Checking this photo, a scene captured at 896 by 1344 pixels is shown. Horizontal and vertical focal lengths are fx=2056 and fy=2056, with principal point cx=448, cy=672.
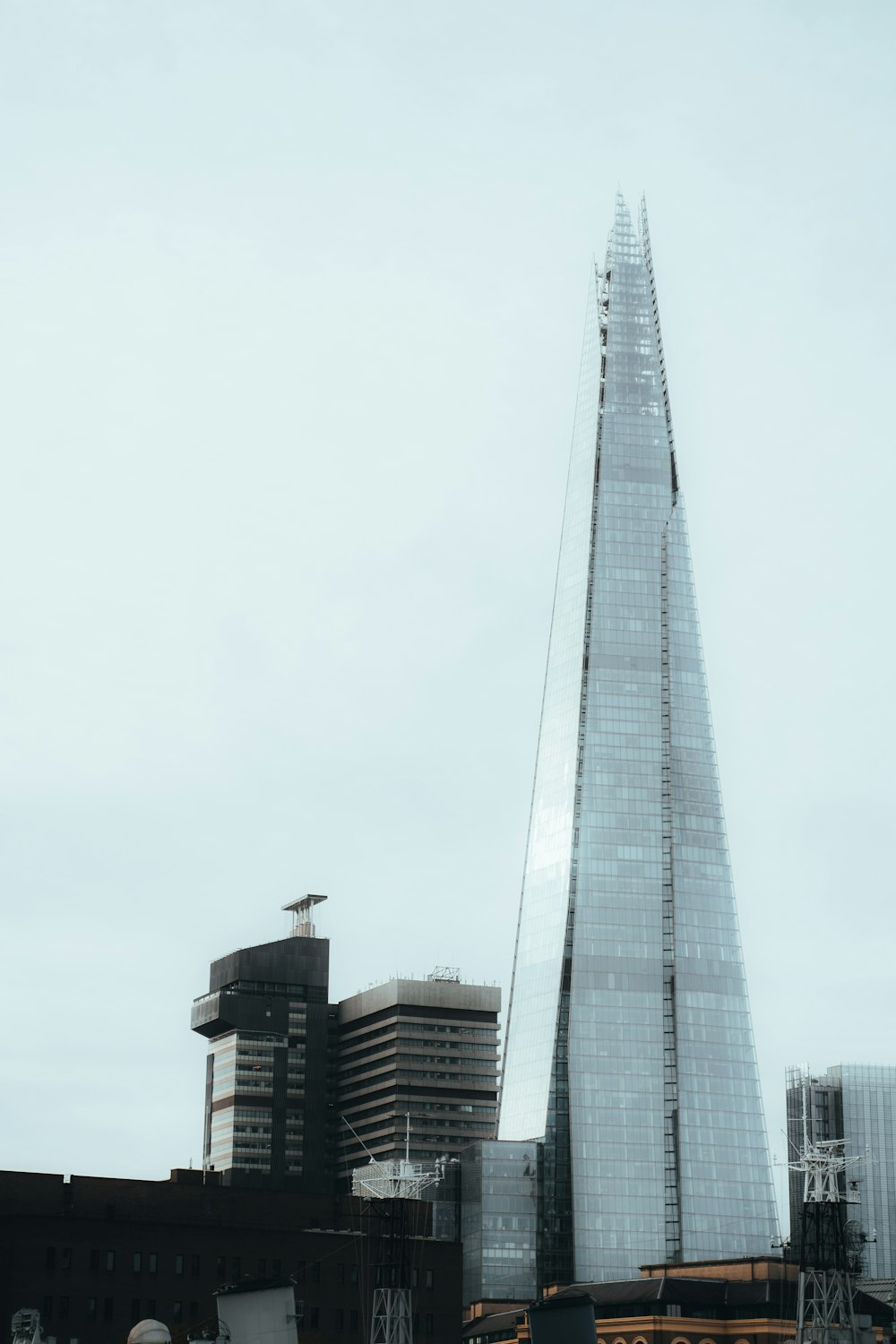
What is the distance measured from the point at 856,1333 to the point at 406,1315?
34.0 metres

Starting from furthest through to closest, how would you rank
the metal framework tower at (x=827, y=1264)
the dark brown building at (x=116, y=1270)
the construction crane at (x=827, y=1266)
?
the dark brown building at (x=116, y=1270) < the metal framework tower at (x=827, y=1264) < the construction crane at (x=827, y=1266)

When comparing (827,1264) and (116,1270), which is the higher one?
(827,1264)

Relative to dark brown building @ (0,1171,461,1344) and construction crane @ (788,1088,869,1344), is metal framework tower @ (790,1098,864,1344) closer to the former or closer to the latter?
construction crane @ (788,1088,869,1344)

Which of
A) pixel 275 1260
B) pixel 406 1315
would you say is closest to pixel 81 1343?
pixel 275 1260

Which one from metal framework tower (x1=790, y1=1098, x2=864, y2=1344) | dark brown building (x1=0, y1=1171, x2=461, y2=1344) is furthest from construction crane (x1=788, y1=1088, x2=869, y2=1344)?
dark brown building (x1=0, y1=1171, x2=461, y2=1344)

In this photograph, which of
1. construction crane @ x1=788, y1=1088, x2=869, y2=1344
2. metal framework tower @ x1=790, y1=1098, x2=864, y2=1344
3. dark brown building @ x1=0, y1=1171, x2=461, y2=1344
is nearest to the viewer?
construction crane @ x1=788, y1=1088, x2=869, y2=1344

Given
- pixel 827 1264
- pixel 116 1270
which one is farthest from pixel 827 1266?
pixel 116 1270

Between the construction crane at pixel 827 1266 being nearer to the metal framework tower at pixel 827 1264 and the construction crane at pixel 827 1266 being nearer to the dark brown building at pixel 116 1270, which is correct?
the metal framework tower at pixel 827 1264

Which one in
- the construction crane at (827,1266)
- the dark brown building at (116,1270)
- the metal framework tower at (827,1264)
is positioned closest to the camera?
the construction crane at (827,1266)

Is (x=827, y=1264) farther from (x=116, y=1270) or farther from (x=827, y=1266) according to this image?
(x=116, y=1270)

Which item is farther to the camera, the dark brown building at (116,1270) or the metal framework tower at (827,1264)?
the dark brown building at (116,1270)

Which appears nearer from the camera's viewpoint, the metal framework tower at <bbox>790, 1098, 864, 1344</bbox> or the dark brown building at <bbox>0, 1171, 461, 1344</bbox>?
the metal framework tower at <bbox>790, 1098, 864, 1344</bbox>

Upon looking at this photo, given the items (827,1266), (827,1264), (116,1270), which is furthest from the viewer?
(116,1270)

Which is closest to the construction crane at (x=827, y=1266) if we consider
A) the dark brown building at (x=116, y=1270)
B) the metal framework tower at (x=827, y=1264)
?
the metal framework tower at (x=827, y=1264)
